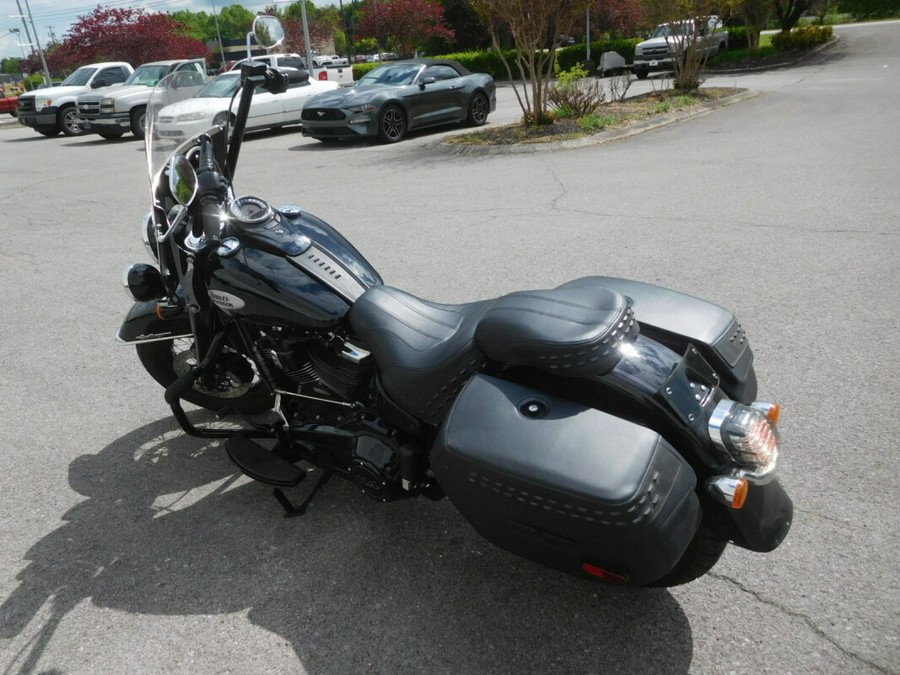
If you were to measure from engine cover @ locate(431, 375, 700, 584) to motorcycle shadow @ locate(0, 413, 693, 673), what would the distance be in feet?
1.44

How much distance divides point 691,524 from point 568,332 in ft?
1.99

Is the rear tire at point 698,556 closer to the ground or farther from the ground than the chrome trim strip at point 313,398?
closer to the ground

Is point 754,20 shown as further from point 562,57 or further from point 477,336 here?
point 477,336

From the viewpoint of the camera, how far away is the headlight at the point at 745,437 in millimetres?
2010

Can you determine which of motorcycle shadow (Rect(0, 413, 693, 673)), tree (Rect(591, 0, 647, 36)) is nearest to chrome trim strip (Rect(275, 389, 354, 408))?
motorcycle shadow (Rect(0, 413, 693, 673))

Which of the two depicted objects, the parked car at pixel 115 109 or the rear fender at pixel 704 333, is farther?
the parked car at pixel 115 109

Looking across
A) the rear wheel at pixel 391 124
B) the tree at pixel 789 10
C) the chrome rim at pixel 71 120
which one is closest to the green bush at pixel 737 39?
the tree at pixel 789 10

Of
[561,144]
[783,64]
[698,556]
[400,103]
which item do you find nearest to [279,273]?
[698,556]

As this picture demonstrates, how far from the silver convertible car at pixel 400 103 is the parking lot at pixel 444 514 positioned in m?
6.50

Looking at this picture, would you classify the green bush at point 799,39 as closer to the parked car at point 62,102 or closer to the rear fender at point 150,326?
the parked car at point 62,102

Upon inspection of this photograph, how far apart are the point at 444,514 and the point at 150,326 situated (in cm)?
167

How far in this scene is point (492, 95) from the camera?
608 inches

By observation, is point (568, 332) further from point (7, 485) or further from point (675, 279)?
point (675, 279)

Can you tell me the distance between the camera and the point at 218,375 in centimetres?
340
